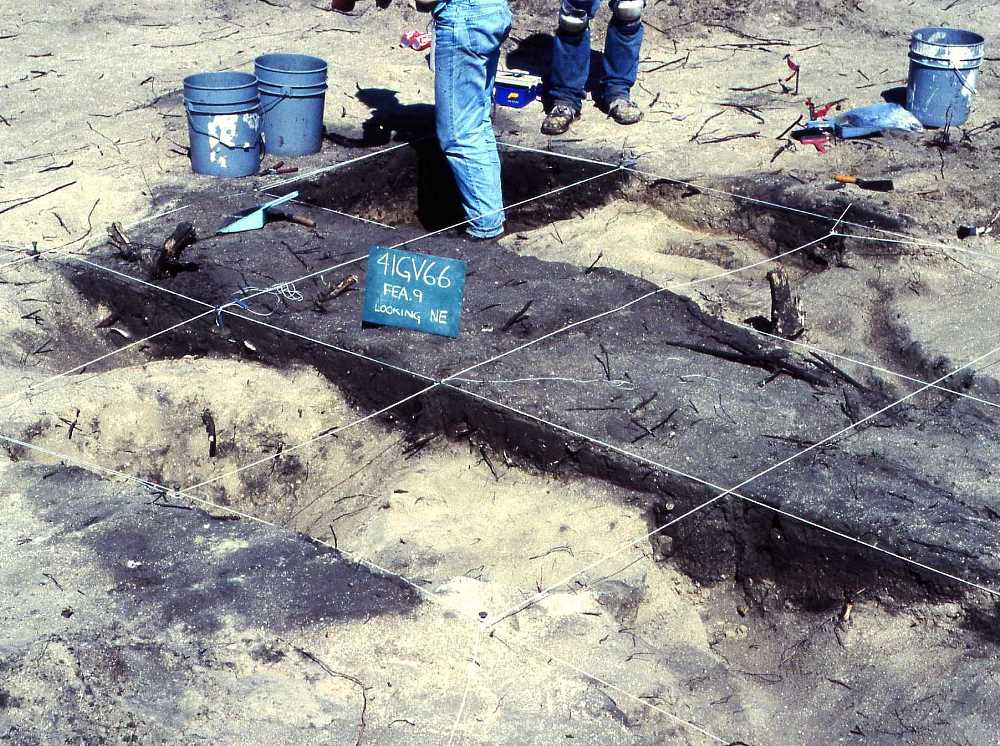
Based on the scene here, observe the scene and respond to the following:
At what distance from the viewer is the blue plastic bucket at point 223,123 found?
22.3ft

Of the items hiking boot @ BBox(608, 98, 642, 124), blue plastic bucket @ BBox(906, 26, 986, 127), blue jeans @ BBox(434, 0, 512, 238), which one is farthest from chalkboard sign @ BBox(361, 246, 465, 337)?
blue plastic bucket @ BBox(906, 26, 986, 127)

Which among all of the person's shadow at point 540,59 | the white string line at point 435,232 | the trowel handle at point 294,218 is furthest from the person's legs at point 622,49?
the trowel handle at point 294,218

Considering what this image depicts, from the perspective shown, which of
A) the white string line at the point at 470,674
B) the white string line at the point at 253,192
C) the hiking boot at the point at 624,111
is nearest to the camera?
the white string line at the point at 470,674

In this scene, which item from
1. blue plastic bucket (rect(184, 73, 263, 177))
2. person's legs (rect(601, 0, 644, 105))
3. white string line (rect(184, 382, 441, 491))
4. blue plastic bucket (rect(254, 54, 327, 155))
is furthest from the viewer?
person's legs (rect(601, 0, 644, 105))

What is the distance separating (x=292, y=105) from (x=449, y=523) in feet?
12.2

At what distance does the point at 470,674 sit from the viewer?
355 cm

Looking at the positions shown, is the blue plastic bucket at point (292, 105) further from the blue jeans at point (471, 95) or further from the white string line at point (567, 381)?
the white string line at point (567, 381)

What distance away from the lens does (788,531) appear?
4.17 m

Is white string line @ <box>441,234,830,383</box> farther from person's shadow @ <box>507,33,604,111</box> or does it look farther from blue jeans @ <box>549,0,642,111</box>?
person's shadow @ <box>507,33,604,111</box>

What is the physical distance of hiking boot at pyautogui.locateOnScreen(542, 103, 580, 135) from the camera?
766 centimetres

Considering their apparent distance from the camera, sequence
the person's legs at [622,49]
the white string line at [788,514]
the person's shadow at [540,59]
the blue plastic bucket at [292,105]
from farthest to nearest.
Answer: the person's shadow at [540,59], the person's legs at [622,49], the blue plastic bucket at [292,105], the white string line at [788,514]

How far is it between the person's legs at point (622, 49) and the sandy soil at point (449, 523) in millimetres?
272

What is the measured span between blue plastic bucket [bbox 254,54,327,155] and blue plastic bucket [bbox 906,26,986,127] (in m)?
3.93

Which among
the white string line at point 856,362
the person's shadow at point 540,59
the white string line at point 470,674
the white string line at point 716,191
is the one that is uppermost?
the person's shadow at point 540,59
